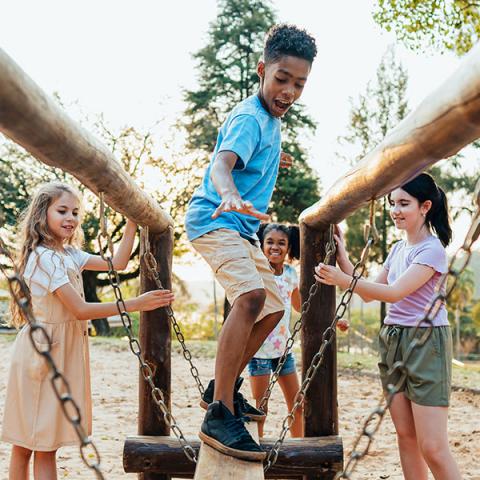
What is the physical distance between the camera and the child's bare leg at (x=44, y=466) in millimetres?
3004

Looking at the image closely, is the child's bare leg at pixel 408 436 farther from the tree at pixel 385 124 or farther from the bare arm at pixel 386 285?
the tree at pixel 385 124

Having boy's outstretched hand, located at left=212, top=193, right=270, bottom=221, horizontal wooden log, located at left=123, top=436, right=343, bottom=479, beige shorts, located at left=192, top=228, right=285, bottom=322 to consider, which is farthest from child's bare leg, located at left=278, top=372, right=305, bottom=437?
boy's outstretched hand, located at left=212, top=193, right=270, bottom=221

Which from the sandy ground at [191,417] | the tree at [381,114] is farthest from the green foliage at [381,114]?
the sandy ground at [191,417]

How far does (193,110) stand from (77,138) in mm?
22594

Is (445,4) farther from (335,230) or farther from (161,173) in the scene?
(161,173)

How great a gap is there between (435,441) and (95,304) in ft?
4.93

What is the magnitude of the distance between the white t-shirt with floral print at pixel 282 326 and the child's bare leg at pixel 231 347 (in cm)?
161

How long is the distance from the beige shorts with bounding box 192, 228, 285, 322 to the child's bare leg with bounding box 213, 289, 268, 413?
0.06m

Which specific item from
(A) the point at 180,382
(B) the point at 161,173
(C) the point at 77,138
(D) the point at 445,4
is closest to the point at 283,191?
(B) the point at 161,173

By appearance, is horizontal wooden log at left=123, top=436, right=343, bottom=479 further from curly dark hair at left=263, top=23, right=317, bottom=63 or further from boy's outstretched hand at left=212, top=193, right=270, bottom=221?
curly dark hair at left=263, top=23, right=317, bottom=63

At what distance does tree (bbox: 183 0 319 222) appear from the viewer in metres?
23.8

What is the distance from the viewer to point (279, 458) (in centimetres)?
318

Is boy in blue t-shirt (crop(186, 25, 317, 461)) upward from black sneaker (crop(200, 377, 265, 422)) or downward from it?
upward

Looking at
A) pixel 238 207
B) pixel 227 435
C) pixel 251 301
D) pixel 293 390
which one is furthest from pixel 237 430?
pixel 293 390
